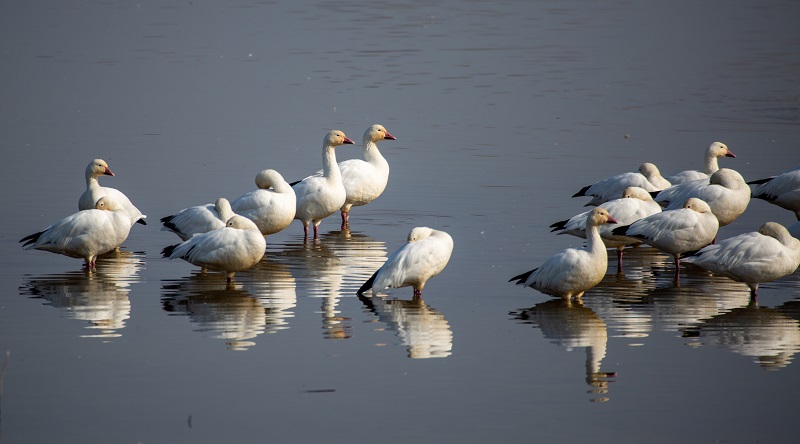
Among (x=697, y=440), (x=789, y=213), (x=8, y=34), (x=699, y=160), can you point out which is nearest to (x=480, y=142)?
(x=699, y=160)

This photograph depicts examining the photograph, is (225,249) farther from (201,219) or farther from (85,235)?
(85,235)

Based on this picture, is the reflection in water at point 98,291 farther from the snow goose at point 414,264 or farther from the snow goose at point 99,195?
the snow goose at point 414,264

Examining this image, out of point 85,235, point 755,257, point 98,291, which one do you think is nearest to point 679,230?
point 755,257

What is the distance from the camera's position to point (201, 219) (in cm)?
1122

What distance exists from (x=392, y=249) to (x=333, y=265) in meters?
0.83

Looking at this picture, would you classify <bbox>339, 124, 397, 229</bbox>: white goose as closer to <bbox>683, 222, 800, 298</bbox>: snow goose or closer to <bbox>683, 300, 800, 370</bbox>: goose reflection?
<bbox>683, 222, 800, 298</bbox>: snow goose

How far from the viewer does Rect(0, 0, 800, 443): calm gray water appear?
713cm

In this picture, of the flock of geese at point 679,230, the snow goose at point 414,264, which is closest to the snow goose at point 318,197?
the flock of geese at point 679,230

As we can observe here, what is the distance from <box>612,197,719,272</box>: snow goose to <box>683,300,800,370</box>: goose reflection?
1.13m

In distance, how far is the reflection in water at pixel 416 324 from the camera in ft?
27.3

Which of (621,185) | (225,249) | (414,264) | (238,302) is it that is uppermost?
(621,185)

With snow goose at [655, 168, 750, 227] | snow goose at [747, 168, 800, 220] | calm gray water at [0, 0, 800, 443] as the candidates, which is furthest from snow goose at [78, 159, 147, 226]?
snow goose at [747, 168, 800, 220]

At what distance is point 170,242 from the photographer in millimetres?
12141

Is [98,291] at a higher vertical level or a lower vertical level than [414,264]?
lower
